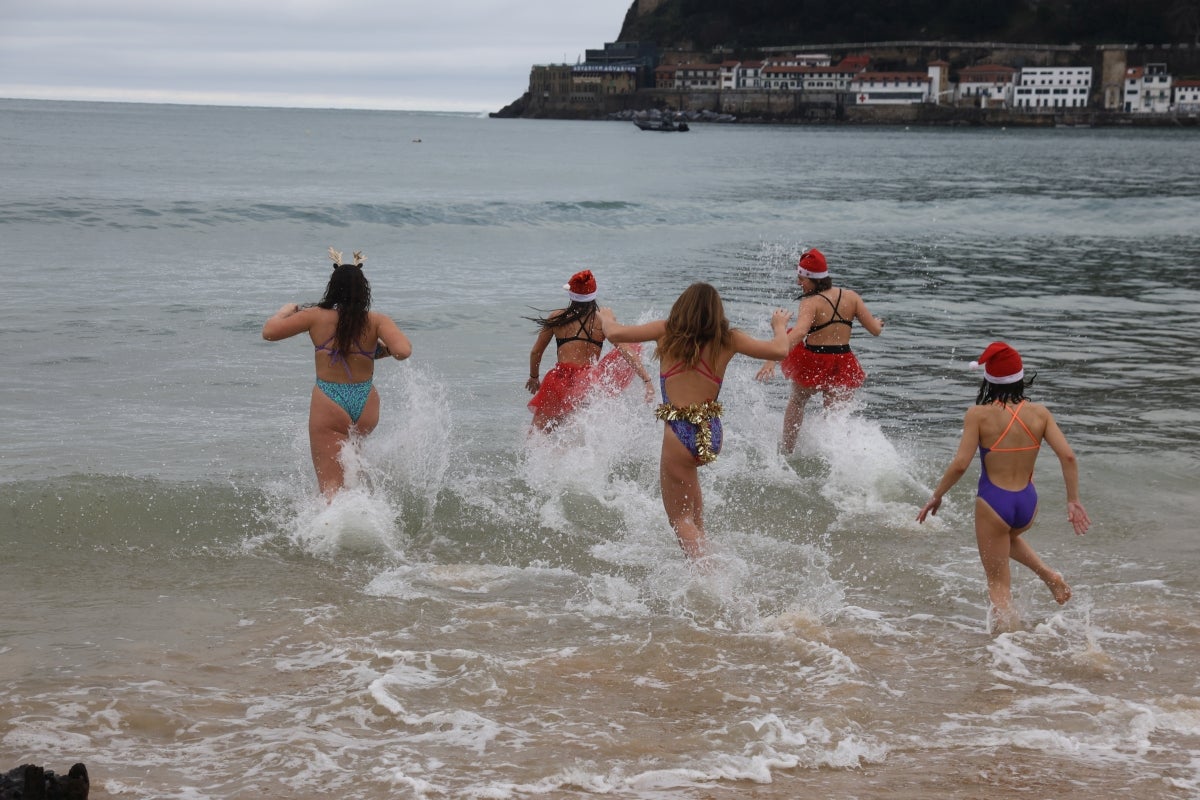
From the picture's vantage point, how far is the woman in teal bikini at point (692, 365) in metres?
6.48

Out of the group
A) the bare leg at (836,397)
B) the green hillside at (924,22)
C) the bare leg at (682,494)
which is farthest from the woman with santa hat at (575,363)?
the green hillside at (924,22)

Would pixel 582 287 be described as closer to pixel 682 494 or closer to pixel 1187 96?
pixel 682 494

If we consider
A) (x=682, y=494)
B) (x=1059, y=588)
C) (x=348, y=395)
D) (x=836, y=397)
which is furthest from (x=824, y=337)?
(x=348, y=395)

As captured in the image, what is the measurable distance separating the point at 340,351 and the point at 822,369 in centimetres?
406

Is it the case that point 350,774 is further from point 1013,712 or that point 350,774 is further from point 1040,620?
point 1040,620

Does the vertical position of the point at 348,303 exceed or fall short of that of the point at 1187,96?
it falls short

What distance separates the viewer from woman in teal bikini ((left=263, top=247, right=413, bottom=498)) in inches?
287

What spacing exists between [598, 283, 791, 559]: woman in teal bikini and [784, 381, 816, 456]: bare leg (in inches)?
131

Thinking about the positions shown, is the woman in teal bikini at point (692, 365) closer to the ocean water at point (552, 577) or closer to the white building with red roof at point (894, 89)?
the ocean water at point (552, 577)

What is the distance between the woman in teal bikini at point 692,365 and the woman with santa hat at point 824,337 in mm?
2807

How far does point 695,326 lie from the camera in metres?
6.46

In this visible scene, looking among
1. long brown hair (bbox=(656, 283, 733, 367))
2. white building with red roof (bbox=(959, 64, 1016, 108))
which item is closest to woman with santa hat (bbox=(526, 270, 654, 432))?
long brown hair (bbox=(656, 283, 733, 367))

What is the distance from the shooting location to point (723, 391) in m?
12.6

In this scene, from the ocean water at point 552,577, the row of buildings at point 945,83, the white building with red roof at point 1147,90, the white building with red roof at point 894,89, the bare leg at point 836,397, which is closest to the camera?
the ocean water at point 552,577
